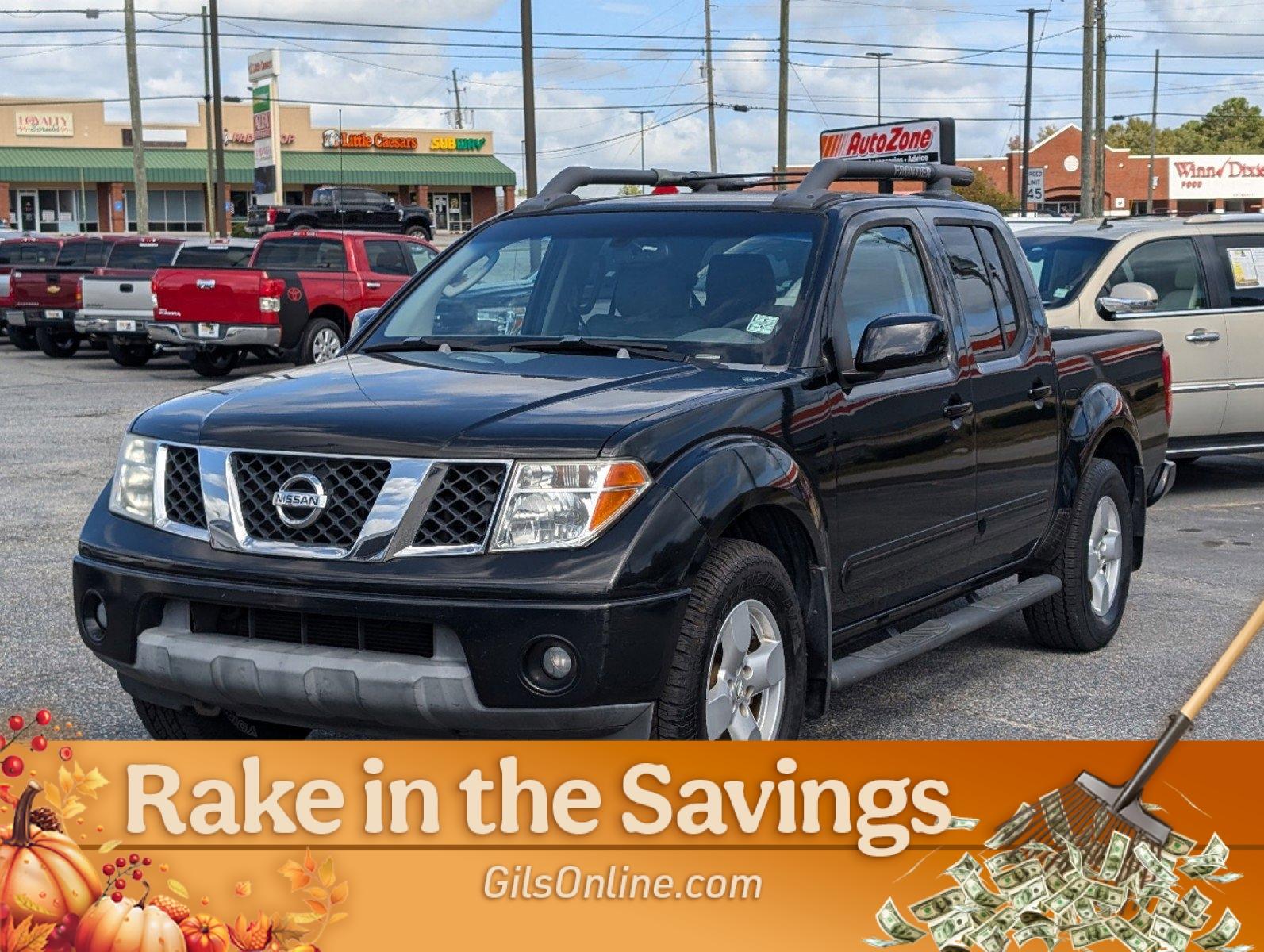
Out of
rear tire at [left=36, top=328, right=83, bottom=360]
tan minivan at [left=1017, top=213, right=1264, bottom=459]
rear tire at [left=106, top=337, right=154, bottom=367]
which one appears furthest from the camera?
rear tire at [left=36, top=328, right=83, bottom=360]

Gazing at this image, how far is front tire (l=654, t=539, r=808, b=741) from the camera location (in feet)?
14.1

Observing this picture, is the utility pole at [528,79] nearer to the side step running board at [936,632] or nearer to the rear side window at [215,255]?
the rear side window at [215,255]

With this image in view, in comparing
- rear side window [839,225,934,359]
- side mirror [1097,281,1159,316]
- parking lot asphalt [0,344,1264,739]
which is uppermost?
rear side window [839,225,934,359]

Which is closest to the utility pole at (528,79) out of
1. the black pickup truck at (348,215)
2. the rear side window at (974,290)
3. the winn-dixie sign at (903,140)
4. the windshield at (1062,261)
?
the winn-dixie sign at (903,140)

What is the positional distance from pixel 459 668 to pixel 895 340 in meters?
1.95

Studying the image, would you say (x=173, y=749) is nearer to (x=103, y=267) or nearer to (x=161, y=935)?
(x=161, y=935)

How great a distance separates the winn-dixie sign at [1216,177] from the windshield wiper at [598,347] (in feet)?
284

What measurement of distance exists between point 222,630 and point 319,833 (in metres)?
0.94

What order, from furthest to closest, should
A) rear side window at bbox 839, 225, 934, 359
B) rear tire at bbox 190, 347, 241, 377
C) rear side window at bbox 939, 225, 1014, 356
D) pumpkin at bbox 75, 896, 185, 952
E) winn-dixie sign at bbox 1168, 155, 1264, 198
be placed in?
winn-dixie sign at bbox 1168, 155, 1264, 198
rear tire at bbox 190, 347, 241, 377
rear side window at bbox 939, 225, 1014, 356
rear side window at bbox 839, 225, 934, 359
pumpkin at bbox 75, 896, 185, 952

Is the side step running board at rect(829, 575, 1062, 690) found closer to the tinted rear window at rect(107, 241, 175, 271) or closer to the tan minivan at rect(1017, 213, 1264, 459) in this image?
the tan minivan at rect(1017, 213, 1264, 459)

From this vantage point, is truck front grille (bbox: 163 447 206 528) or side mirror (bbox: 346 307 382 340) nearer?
truck front grille (bbox: 163 447 206 528)

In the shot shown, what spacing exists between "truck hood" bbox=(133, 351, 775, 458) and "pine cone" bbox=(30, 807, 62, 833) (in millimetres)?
1121

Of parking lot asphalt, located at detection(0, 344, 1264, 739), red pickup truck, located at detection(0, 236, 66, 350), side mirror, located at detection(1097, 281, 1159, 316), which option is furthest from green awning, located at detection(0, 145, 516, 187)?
parking lot asphalt, located at detection(0, 344, 1264, 739)

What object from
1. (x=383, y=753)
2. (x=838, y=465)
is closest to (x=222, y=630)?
(x=383, y=753)
